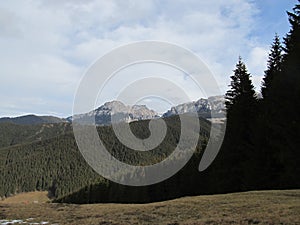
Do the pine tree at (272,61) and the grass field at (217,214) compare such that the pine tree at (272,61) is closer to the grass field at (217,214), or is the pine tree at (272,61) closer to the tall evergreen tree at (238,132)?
the tall evergreen tree at (238,132)

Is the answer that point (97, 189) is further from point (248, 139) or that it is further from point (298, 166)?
point (298, 166)

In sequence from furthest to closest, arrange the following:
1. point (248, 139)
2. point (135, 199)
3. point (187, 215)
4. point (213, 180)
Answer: point (135, 199) < point (213, 180) < point (248, 139) < point (187, 215)

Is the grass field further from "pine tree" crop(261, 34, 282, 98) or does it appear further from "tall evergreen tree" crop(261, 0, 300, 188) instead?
"pine tree" crop(261, 34, 282, 98)

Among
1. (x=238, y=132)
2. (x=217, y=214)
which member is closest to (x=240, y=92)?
(x=238, y=132)

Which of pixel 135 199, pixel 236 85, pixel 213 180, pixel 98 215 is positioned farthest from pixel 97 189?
pixel 98 215

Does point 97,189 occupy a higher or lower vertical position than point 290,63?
lower

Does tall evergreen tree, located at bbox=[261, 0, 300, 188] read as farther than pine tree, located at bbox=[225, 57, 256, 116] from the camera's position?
No

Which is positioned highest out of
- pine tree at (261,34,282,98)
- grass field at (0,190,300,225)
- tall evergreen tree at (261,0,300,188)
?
pine tree at (261,34,282,98)

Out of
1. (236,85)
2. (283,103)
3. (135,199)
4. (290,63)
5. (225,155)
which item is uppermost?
(236,85)

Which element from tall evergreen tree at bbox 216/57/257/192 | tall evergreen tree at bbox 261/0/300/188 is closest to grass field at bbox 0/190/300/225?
tall evergreen tree at bbox 261/0/300/188

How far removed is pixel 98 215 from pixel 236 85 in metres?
24.9

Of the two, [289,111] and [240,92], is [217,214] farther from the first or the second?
[240,92]

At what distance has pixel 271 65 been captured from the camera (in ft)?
120

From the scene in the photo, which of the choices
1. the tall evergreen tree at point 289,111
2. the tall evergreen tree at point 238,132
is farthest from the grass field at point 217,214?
the tall evergreen tree at point 238,132
